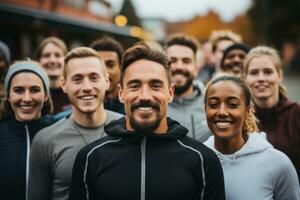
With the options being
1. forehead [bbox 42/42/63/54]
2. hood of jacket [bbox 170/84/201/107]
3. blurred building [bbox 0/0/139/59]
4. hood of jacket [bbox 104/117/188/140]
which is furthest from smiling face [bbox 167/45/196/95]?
blurred building [bbox 0/0/139/59]

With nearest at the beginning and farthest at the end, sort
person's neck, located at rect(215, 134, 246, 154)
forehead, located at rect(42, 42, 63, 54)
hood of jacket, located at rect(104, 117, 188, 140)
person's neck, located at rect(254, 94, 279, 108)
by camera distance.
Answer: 1. hood of jacket, located at rect(104, 117, 188, 140)
2. person's neck, located at rect(215, 134, 246, 154)
3. person's neck, located at rect(254, 94, 279, 108)
4. forehead, located at rect(42, 42, 63, 54)

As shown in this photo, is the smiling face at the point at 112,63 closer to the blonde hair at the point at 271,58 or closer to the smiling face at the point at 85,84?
the smiling face at the point at 85,84

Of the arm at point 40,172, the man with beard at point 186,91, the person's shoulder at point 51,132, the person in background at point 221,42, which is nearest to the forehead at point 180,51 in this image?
the man with beard at point 186,91

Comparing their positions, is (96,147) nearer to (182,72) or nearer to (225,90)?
(225,90)

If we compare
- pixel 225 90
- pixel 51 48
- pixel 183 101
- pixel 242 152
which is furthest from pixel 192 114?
pixel 51 48

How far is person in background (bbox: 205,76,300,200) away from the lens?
368 cm

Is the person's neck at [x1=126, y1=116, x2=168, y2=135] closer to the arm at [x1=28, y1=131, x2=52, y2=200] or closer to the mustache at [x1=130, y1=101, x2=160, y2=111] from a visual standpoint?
the mustache at [x1=130, y1=101, x2=160, y2=111]

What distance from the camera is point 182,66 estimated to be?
5992 mm

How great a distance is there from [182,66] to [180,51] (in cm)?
24

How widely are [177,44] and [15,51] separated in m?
11.8

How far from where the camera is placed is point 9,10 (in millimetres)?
11906

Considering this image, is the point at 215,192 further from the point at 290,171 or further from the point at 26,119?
the point at 26,119

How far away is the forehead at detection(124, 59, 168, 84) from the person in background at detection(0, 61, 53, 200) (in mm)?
1596

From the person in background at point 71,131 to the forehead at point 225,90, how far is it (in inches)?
39.8
